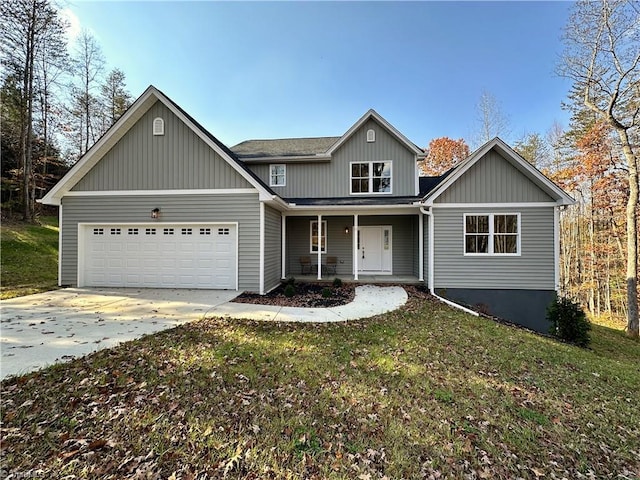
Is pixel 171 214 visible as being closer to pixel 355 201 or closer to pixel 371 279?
pixel 355 201

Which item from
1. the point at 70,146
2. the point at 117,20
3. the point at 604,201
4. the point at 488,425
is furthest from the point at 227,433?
the point at 70,146

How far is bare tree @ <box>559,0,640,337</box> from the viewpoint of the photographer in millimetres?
10070

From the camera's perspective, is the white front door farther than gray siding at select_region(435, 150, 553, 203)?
Yes

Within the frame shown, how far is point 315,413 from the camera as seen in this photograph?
3074 millimetres

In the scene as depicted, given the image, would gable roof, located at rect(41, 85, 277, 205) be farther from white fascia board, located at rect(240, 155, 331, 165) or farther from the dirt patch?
white fascia board, located at rect(240, 155, 331, 165)

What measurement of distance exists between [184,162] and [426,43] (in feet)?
41.2

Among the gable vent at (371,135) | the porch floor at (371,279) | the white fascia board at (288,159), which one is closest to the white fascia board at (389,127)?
the gable vent at (371,135)

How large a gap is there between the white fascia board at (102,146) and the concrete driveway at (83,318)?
131 inches

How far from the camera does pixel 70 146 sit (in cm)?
2153

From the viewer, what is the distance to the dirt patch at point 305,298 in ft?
26.2

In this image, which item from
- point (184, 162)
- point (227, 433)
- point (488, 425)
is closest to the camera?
point (227, 433)

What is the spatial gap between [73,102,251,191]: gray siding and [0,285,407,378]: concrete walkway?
355 cm

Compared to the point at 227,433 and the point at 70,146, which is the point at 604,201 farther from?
the point at 70,146

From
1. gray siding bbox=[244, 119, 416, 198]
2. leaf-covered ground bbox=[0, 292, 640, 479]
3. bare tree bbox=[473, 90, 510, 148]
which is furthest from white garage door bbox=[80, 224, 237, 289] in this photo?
bare tree bbox=[473, 90, 510, 148]
